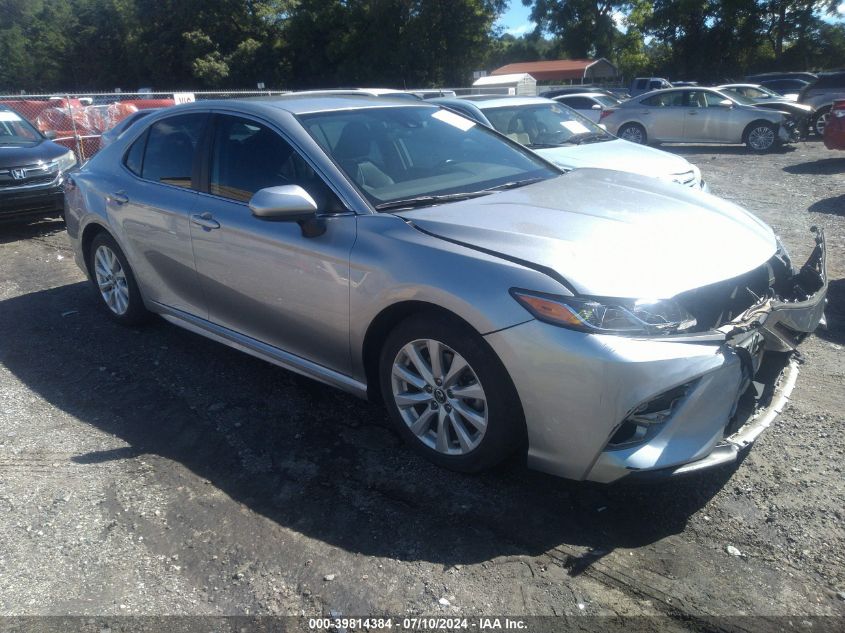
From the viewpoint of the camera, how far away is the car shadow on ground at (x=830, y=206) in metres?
9.49

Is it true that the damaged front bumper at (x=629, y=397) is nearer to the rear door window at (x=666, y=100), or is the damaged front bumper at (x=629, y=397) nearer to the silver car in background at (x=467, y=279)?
the silver car in background at (x=467, y=279)

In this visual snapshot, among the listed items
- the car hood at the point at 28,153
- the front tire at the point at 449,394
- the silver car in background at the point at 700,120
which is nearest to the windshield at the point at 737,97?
the silver car in background at the point at 700,120

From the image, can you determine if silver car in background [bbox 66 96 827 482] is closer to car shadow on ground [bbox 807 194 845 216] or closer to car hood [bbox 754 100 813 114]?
car shadow on ground [bbox 807 194 845 216]

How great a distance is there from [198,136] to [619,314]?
122 inches

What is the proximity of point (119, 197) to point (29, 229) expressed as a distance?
5.92 metres

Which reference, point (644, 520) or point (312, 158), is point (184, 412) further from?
point (644, 520)

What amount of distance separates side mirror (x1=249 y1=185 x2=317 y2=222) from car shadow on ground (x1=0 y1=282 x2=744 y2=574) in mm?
1221

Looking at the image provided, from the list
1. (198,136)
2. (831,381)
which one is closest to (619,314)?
(831,381)

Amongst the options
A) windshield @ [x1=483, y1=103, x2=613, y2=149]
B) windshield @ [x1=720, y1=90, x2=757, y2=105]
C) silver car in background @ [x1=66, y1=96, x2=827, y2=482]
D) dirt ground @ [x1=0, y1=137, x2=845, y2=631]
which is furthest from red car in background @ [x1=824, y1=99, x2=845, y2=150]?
silver car in background @ [x1=66, y1=96, x2=827, y2=482]

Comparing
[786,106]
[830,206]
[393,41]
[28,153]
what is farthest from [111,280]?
[393,41]

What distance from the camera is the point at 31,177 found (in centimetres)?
959

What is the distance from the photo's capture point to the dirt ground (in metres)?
2.77

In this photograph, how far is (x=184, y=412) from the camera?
4.36 meters

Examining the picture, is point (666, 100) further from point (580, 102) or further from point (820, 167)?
point (820, 167)
